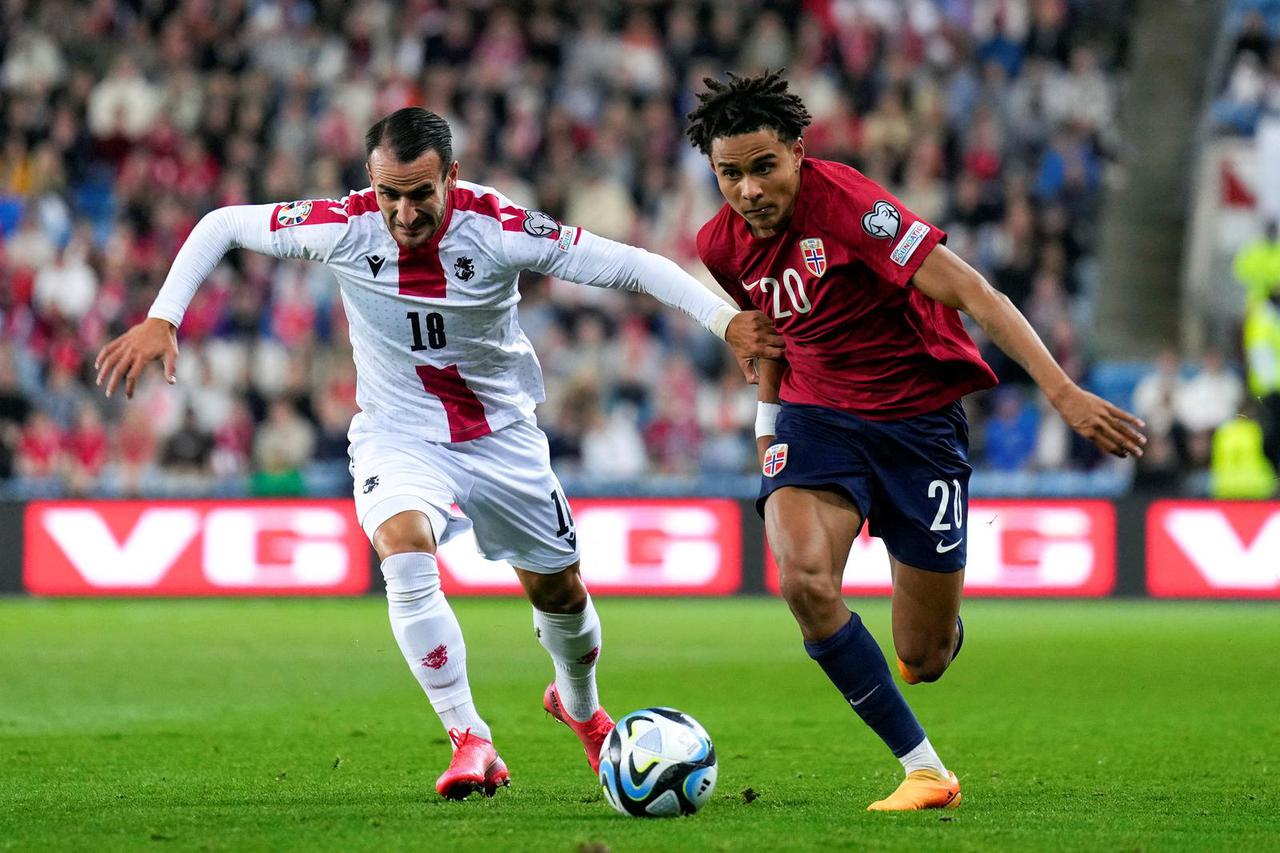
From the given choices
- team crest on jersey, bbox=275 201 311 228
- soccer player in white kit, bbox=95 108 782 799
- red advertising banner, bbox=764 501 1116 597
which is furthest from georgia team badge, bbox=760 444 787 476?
red advertising banner, bbox=764 501 1116 597

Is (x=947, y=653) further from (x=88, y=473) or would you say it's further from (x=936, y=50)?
(x=936, y=50)

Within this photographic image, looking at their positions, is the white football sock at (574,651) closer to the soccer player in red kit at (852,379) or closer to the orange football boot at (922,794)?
the soccer player in red kit at (852,379)

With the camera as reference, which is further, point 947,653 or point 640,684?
point 640,684

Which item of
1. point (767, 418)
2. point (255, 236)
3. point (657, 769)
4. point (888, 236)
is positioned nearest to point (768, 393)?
point (767, 418)

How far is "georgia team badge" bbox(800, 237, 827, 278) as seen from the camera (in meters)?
6.19

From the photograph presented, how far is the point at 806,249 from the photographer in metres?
6.21

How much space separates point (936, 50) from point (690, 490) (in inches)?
277

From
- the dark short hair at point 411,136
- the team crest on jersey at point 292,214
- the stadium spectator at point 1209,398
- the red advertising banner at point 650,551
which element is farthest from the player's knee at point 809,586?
the stadium spectator at point 1209,398

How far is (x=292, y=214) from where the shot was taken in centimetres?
650

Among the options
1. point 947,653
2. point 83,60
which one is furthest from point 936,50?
point 947,653

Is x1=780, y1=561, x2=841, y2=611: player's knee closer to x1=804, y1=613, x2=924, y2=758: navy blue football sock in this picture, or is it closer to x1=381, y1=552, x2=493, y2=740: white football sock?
x1=804, y1=613, x2=924, y2=758: navy blue football sock

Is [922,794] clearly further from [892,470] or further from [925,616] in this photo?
[892,470]

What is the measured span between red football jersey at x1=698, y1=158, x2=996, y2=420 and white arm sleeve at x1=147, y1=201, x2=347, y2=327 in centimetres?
128

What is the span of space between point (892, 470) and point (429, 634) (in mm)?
1629
